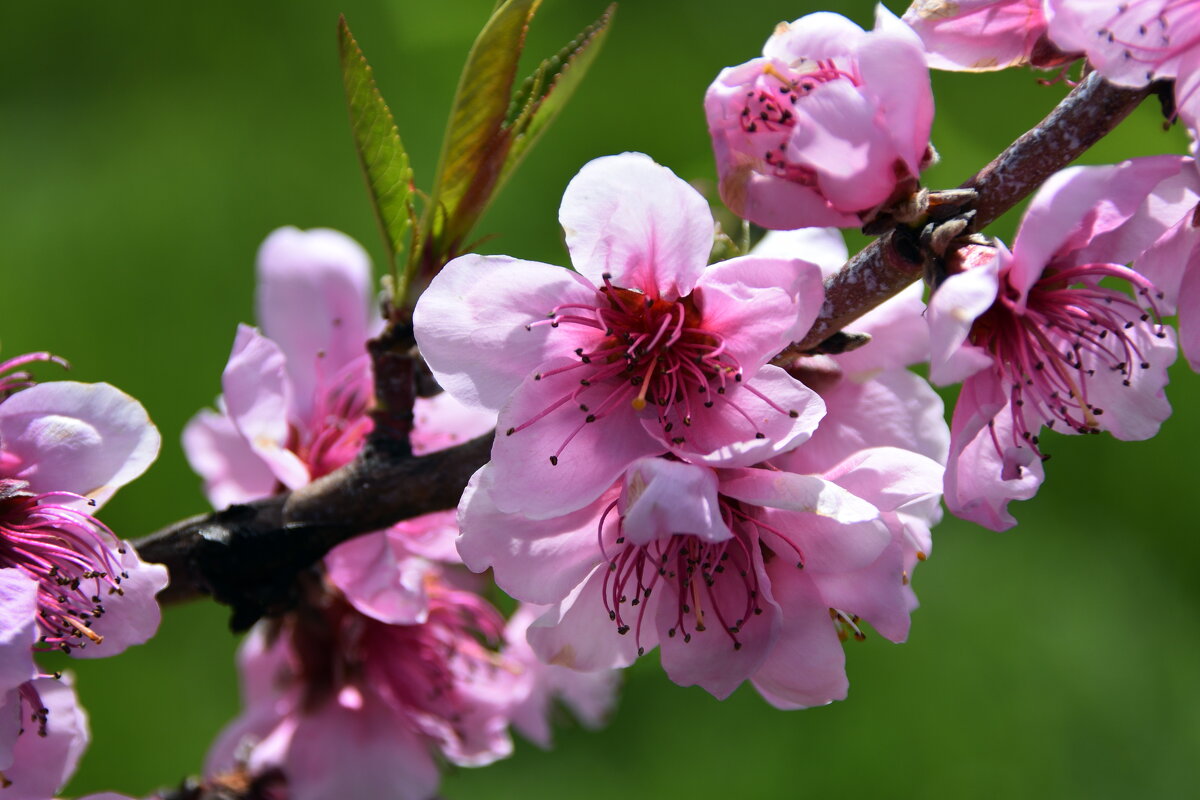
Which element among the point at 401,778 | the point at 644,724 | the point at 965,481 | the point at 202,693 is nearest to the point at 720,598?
the point at 965,481

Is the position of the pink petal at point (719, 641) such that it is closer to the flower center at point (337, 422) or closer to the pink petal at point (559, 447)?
the pink petal at point (559, 447)

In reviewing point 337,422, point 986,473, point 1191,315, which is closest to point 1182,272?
point 1191,315

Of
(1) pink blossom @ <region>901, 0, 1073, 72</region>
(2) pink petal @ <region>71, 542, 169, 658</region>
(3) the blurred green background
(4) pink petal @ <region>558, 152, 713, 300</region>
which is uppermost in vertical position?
(1) pink blossom @ <region>901, 0, 1073, 72</region>

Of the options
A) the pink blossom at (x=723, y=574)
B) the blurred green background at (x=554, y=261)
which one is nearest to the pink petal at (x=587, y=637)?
the pink blossom at (x=723, y=574)

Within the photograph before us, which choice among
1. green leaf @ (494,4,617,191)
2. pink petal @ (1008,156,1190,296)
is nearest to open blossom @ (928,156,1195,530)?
pink petal @ (1008,156,1190,296)

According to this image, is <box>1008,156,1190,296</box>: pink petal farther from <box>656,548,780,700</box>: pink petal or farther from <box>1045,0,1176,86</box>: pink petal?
<box>656,548,780,700</box>: pink petal

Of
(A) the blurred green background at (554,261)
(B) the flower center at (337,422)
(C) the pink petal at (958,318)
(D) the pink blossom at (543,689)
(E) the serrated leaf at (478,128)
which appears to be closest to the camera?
(C) the pink petal at (958,318)
